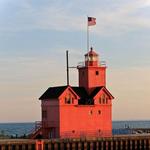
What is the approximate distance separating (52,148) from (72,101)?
6.87 metres

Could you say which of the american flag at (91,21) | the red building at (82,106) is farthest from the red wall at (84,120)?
the american flag at (91,21)

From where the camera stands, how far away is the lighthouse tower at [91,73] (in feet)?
196

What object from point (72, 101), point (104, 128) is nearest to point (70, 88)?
point (72, 101)

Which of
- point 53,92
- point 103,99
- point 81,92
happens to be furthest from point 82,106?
point 53,92

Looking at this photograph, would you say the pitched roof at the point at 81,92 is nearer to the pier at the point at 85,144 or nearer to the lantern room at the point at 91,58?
the lantern room at the point at 91,58

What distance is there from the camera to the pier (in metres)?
50.5

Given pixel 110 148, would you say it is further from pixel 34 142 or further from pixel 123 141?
pixel 34 142

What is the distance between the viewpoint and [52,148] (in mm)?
51906

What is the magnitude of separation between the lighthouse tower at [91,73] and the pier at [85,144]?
7144 millimetres

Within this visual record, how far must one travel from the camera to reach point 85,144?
175 feet

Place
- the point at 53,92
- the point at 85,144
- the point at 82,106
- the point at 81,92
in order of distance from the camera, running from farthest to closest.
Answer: the point at 81,92
the point at 53,92
the point at 82,106
the point at 85,144

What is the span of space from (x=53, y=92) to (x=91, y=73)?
16.5 feet

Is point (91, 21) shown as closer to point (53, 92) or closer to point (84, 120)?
point (53, 92)

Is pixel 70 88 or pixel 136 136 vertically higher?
pixel 70 88
